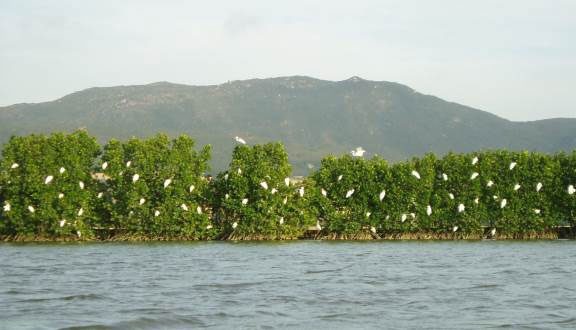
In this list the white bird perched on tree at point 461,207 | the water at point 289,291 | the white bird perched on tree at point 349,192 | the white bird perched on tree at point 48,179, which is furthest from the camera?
the white bird perched on tree at point 349,192

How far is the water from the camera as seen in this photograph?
24.8 m

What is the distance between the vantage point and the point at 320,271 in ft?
131

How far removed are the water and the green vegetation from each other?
19495 millimetres

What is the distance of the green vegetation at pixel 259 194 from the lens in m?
71.4

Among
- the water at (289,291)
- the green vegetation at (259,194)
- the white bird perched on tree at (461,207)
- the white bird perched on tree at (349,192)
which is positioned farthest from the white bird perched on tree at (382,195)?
the water at (289,291)

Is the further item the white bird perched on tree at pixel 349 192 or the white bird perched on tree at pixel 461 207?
the white bird perched on tree at pixel 349 192

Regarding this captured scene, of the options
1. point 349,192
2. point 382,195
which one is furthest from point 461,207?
point 349,192

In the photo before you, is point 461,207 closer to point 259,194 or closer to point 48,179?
point 259,194

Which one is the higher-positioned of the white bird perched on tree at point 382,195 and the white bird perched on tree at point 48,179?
the white bird perched on tree at point 48,179

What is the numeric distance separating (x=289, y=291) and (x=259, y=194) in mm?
40805

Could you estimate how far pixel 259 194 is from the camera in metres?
72.4

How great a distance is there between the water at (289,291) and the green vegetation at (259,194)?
19.5m

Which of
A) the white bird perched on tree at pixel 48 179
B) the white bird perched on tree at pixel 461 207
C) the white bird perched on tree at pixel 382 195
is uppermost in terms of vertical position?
the white bird perched on tree at pixel 48 179

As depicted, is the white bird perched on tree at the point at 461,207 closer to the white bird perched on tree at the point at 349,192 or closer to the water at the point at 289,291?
the white bird perched on tree at the point at 349,192
